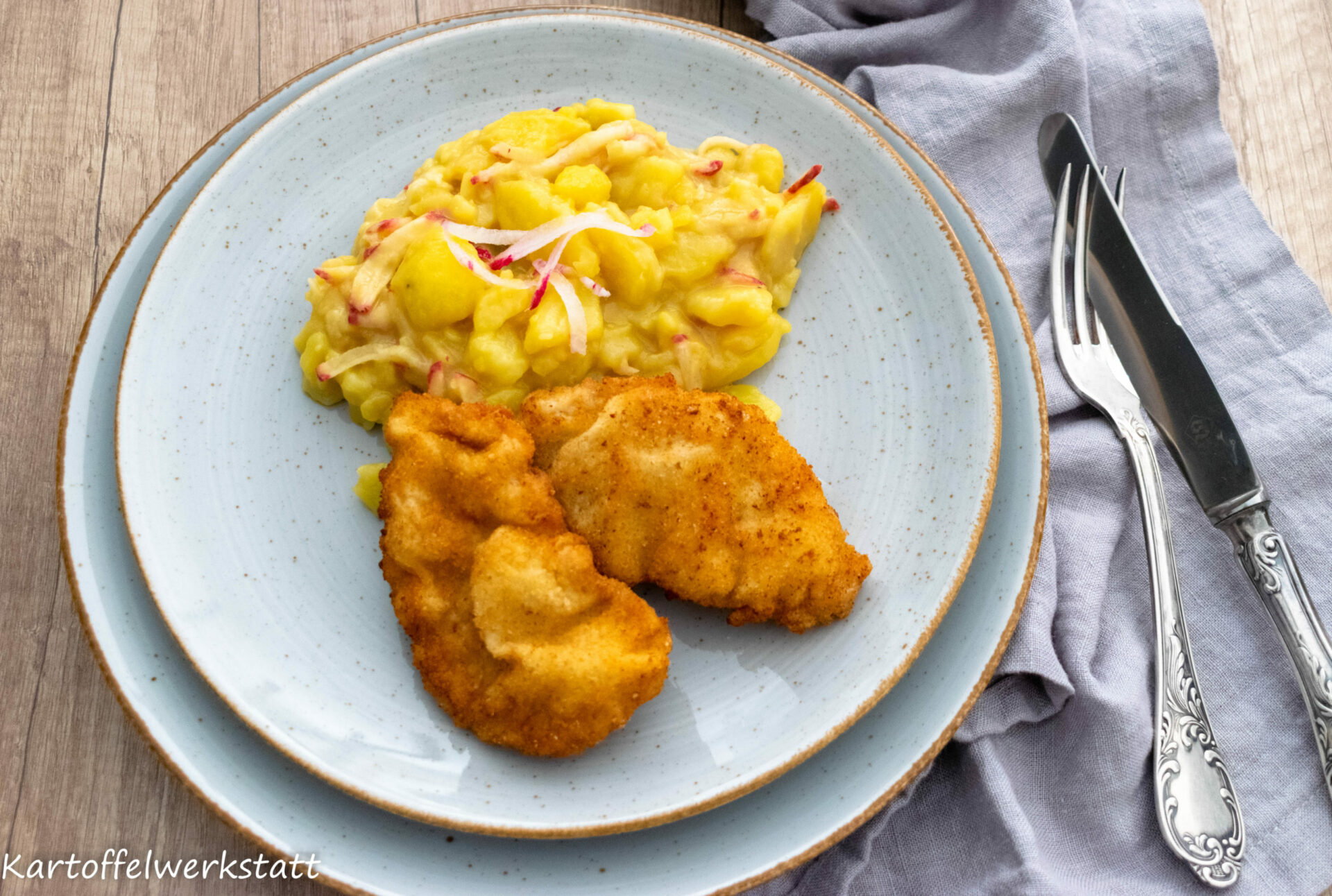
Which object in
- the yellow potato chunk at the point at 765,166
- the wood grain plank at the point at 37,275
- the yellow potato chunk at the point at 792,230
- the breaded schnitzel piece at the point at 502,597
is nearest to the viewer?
the breaded schnitzel piece at the point at 502,597

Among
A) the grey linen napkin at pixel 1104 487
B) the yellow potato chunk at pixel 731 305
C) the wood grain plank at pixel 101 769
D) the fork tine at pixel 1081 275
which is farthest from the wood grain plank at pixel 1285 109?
the wood grain plank at pixel 101 769

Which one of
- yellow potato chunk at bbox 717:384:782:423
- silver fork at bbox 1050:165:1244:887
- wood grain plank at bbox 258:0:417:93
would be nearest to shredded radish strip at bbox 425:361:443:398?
yellow potato chunk at bbox 717:384:782:423

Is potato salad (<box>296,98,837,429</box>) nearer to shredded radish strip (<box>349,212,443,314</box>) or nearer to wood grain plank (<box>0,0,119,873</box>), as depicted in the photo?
shredded radish strip (<box>349,212,443,314</box>)

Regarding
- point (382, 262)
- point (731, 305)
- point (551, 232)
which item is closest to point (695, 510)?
point (731, 305)

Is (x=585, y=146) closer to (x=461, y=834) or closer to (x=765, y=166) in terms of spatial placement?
(x=765, y=166)

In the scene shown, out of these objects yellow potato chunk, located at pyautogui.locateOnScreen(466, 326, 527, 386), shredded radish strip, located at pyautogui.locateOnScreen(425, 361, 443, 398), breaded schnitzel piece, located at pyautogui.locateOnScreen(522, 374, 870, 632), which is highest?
yellow potato chunk, located at pyautogui.locateOnScreen(466, 326, 527, 386)

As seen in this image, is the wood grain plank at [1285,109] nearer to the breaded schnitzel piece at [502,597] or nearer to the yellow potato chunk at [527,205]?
the yellow potato chunk at [527,205]
